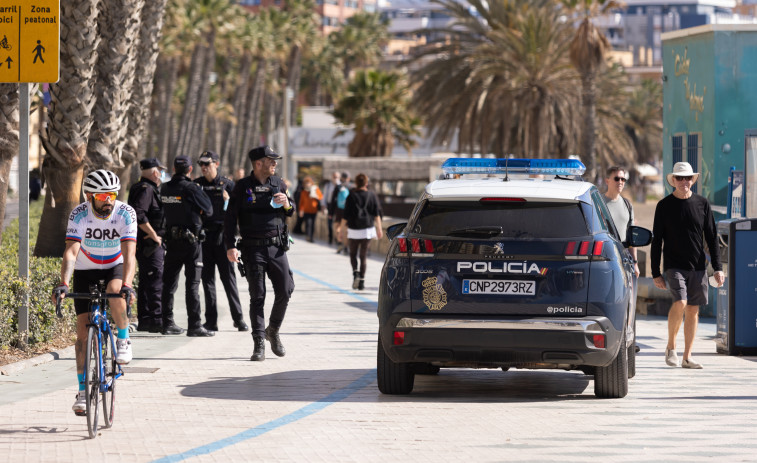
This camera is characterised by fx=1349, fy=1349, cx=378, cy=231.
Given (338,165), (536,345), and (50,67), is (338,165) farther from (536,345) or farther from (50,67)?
(536,345)

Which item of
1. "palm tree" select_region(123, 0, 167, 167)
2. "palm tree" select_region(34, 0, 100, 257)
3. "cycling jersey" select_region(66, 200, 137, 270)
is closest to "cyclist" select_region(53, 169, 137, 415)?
"cycling jersey" select_region(66, 200, 137, 270)

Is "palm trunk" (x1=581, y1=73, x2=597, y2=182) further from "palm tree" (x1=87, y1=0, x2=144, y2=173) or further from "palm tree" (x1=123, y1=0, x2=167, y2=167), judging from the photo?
"palm tree" (x1=87, y1=0, x2=144, y2=173)

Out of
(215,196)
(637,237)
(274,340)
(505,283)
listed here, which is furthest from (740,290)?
(215,196)

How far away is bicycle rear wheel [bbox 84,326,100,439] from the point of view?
7.88m

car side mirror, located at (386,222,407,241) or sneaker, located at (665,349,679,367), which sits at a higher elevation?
car side mirror, located at (386,222,407,241)

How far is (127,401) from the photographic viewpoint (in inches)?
379

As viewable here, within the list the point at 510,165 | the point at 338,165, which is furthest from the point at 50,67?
the point at 338,165

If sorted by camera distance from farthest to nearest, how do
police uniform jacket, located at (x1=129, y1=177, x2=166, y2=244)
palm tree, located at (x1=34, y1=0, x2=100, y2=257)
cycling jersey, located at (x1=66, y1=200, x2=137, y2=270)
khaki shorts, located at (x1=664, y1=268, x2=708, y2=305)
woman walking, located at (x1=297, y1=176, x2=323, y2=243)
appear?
woman walking, located at (x1=297, y1=176, x2=323, y2=243), palm tree, located at (x1=34, y1=0, x2=100, y2=257), police uniform jacket, located at (x1=129, y1=177, x2=166, y2=244), khaki shorts, located at (x1=664, y1=268, x2=708, y2=305), cycling jersey, located at (x1=66, y1=200, x2=137, y2=270)

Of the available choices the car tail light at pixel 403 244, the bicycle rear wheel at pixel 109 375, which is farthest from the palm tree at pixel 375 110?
the bicycle rear wheel at pixel 109 375

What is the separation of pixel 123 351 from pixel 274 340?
3.83 metres

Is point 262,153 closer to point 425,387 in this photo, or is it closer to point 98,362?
point 425,387

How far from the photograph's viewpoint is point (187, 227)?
14023 millimetres

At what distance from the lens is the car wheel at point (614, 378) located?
963 cm

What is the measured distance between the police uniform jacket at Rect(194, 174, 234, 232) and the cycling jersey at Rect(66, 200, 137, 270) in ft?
18.5
